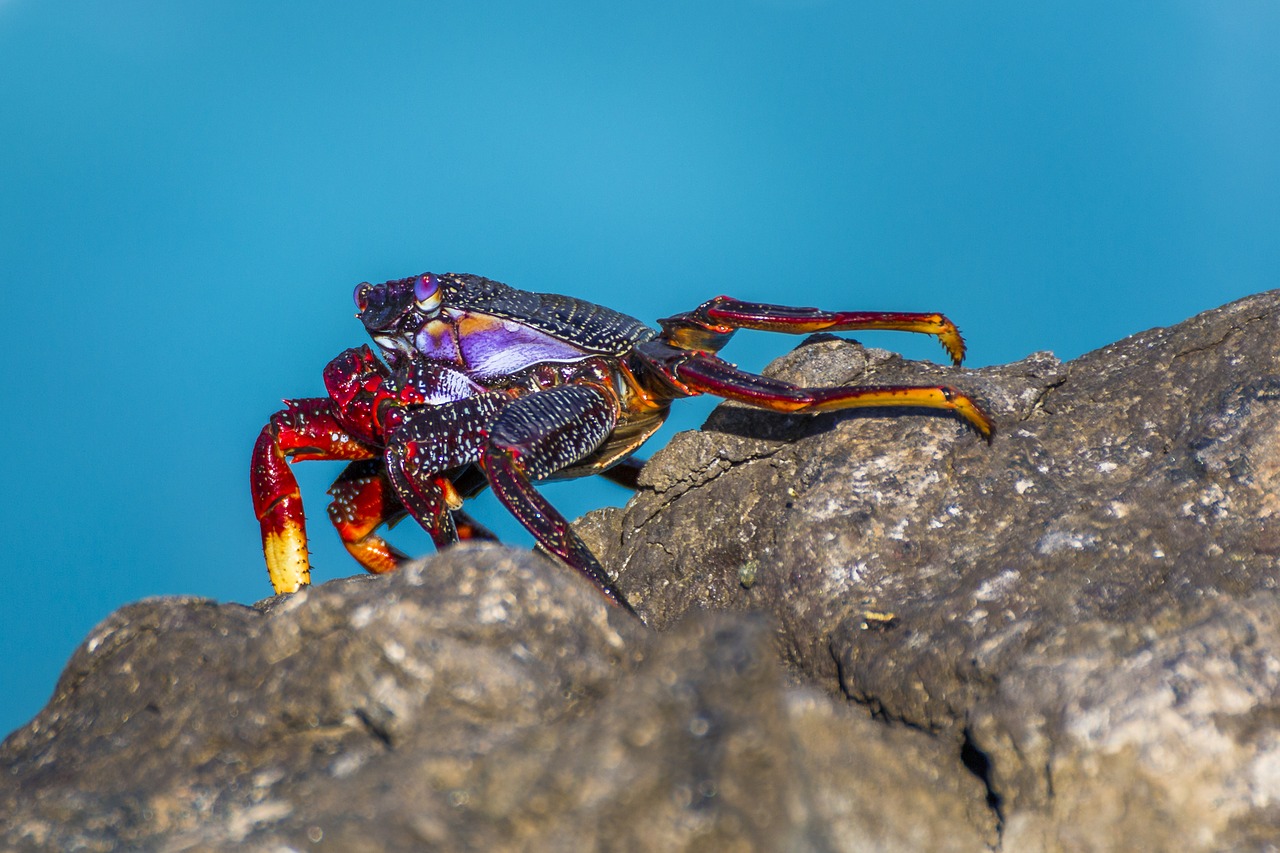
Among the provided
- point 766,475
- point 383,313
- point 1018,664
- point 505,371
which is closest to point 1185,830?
point 1018,664

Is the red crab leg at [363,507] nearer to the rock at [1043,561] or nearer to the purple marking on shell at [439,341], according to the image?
the purple marking on shell at [439,341]

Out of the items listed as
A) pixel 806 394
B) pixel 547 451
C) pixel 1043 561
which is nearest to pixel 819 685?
pixel 1043 561

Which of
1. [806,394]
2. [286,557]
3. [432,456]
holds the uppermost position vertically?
[286,557]

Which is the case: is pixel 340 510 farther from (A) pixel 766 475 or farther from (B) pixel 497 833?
(B) pixel 497 833

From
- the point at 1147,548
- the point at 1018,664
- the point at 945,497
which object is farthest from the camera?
the point at 945,497

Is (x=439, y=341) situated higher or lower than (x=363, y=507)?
higher

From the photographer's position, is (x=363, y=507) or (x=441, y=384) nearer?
(x=441, y=384)

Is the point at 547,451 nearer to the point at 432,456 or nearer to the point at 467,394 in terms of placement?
the point at 432,456
